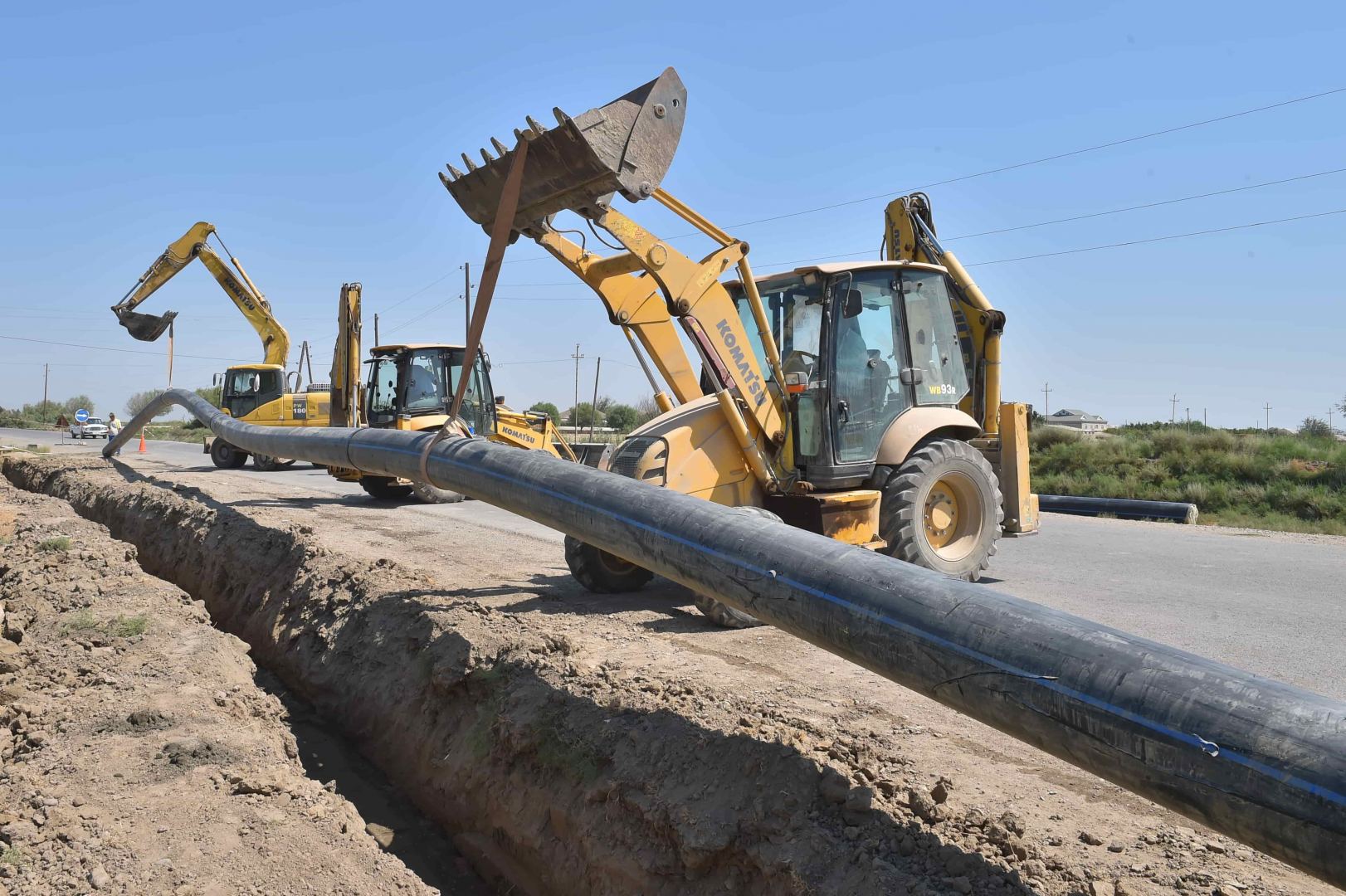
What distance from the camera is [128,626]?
5.74 m

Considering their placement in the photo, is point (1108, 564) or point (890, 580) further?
point (1108, 564)

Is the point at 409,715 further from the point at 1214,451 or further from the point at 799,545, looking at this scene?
the point at 1214,451

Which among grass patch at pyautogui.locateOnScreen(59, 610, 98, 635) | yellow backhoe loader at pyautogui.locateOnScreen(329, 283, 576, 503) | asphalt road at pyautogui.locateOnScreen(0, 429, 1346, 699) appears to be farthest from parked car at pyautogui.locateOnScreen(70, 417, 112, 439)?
grass patch at pyautogui.locateOnScreen(59, 610, 98, 635)

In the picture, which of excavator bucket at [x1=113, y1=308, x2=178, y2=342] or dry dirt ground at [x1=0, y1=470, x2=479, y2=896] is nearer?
dry dirt ground at [x1=0, y1=470, x2=479, y2=896]

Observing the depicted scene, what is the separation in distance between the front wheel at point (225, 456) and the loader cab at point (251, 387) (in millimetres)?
1070

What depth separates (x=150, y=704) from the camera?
15.1 ft

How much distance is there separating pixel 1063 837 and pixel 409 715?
3539 mm

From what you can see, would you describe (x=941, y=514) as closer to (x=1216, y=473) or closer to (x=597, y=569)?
(x=597, y=569)

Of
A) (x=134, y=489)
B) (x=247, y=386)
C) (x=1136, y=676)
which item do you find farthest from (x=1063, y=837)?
(x=247, y=386)

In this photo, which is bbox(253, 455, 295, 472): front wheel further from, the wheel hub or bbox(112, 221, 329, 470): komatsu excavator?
the wheel hub

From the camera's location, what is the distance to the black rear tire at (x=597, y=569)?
718 centimetres

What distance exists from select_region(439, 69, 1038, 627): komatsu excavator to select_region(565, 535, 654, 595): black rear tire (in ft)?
0.05

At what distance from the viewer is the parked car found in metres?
46.1

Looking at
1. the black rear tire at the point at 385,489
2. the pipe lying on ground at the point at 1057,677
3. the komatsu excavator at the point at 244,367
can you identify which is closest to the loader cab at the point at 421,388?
the black rear tire at the point at 385,489
